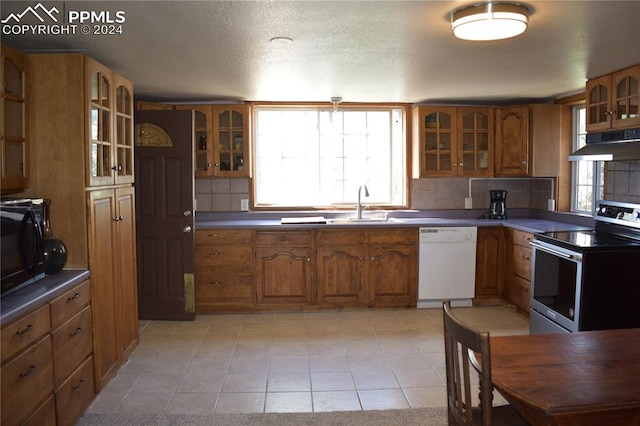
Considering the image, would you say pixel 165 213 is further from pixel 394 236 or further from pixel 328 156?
pixel 394 236

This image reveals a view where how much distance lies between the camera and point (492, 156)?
5516 millimetres

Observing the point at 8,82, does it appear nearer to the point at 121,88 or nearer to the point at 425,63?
the point at 121,88

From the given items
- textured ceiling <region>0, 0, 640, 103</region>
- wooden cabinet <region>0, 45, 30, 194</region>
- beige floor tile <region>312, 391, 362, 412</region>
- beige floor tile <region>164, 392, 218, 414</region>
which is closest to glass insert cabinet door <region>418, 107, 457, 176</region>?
textured ceiling <region>0, 0, 640, 103</region>

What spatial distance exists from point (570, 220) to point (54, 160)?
178 inches

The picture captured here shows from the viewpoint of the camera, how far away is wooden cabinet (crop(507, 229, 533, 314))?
4.73m

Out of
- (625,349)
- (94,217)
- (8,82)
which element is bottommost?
(625,349)

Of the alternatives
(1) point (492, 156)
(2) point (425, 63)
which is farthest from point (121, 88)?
(1) point (492, 156)

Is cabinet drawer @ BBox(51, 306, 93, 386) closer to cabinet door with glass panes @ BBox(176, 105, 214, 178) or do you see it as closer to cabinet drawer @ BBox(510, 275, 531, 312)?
cabinet door with glass panes @ BBox(176, 105, 214, 178)

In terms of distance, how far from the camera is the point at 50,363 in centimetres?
246

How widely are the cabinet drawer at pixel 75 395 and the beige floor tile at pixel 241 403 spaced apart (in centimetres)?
74

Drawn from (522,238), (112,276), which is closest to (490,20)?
(112,276)

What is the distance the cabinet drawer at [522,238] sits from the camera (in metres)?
4.70

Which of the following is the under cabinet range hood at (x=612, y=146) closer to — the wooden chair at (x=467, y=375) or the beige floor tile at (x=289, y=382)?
the wooden chair at (x=467, y=375)

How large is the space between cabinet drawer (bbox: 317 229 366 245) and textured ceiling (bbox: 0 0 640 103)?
136 centimetres
